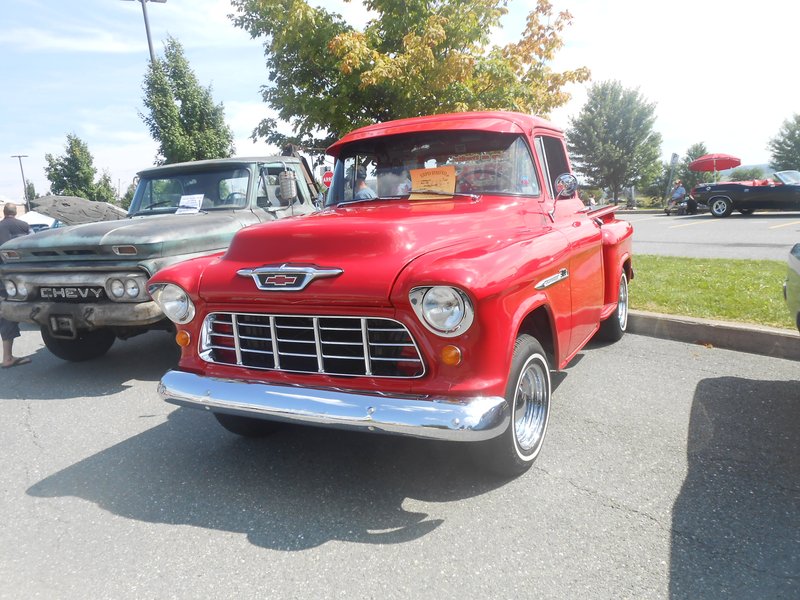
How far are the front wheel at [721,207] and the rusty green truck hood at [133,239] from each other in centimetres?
1860

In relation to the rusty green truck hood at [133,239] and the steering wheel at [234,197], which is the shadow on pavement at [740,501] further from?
the steering wheel at [234,197]

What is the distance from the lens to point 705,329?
5.27m

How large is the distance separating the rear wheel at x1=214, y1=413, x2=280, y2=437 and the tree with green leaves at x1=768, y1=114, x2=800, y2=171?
144ft

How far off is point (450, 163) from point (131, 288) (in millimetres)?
2776

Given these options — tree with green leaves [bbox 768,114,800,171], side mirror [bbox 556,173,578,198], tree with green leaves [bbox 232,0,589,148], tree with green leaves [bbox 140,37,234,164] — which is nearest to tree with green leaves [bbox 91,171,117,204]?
tree with green leaves [bbox 140,37,234,164]

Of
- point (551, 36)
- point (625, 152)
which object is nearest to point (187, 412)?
point (551, 36)

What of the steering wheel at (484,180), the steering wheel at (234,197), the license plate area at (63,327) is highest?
the steering wheel at (234,197)

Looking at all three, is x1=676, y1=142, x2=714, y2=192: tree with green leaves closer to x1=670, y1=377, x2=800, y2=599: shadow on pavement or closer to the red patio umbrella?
the red patio umbrella

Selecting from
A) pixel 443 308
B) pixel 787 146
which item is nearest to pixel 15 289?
pixel 443 308

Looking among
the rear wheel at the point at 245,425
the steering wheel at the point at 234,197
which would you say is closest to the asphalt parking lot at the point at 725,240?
the steering wheel at the point at 234,197

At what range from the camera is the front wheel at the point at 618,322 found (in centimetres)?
534

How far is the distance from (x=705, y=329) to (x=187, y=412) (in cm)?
447

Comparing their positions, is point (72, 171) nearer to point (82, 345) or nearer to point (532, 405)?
point (82, 345)

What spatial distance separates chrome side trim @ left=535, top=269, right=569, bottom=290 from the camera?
119 inches
